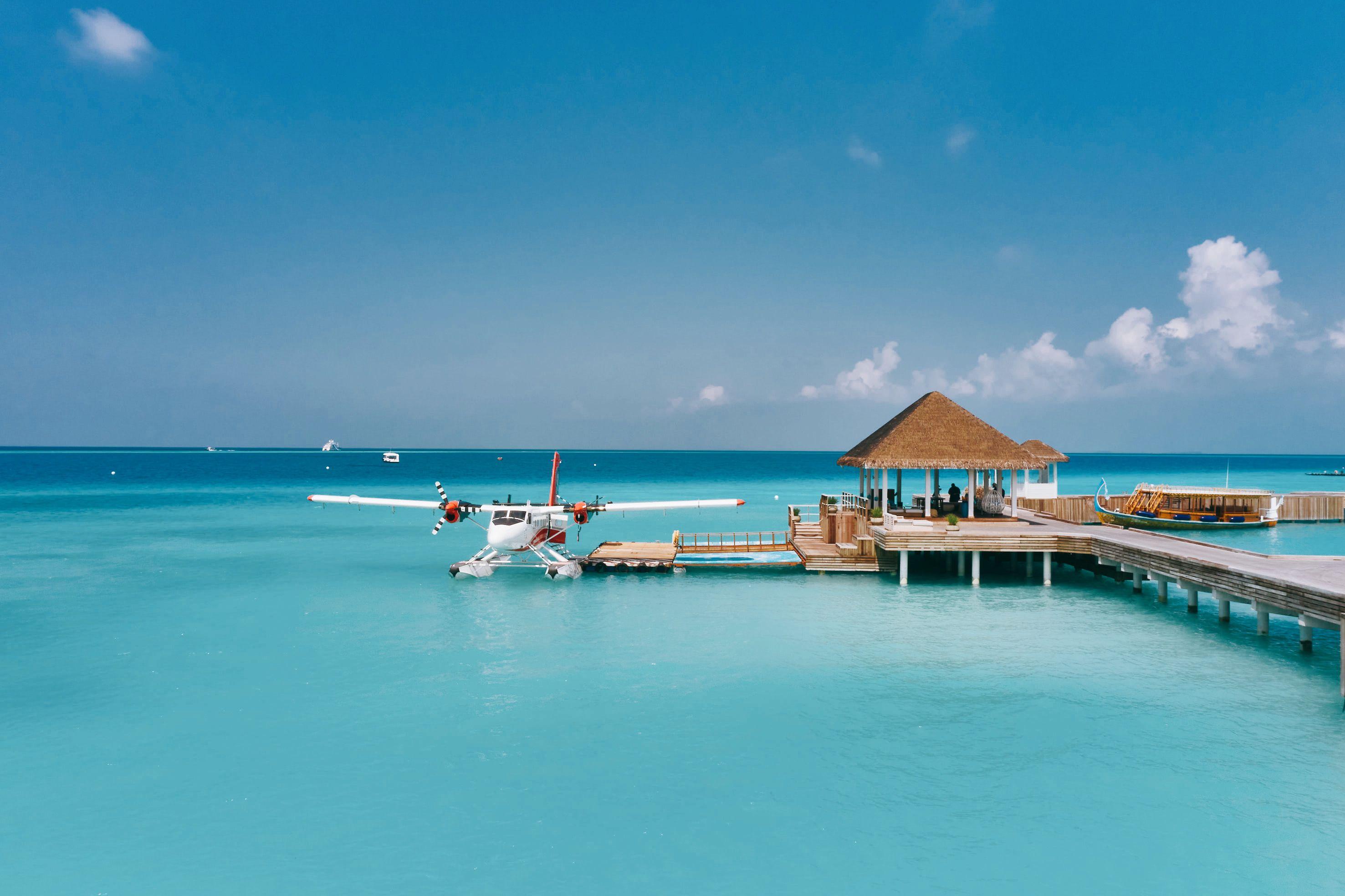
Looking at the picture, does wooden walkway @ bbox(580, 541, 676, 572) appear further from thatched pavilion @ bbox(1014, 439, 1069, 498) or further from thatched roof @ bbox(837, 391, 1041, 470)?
thatched pavilion @ bbox(1014, 439, 1069, 498)

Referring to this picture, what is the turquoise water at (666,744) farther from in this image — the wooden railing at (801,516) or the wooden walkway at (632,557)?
the wooden railing at (801,516)

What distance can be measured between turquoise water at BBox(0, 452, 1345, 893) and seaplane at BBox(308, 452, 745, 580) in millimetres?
2339

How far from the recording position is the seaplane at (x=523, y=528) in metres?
28.0

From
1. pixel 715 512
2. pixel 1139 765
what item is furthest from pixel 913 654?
pixel 715 512

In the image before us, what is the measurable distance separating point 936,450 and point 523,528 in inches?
641

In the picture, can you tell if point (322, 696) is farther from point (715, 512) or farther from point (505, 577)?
point (715, 512)

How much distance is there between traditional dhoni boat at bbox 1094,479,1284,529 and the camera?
1743 inches

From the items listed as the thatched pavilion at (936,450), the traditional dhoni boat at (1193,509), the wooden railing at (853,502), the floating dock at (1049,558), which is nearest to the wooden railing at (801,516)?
the floating dock at (1049,558)

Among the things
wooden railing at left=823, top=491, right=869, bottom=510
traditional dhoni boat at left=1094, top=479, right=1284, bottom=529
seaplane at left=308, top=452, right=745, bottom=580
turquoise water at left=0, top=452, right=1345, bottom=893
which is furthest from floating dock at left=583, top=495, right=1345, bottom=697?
traditional dhoni boat at left=1094, top=479, right=1284, bottom=529

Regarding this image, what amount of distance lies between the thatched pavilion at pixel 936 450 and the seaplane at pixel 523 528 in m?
6.08

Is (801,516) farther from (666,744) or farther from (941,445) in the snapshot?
(666,744)

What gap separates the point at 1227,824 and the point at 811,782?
5821 millimetres

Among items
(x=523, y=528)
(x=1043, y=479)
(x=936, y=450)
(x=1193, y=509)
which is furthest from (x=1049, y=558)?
(x=1193, y=509)

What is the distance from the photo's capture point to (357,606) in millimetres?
24750
